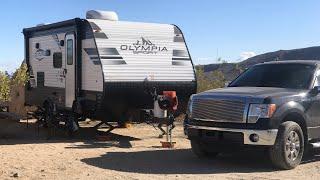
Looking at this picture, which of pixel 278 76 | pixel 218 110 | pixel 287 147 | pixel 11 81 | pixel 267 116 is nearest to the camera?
pixel 267 116

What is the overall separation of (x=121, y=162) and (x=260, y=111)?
2.51 meters

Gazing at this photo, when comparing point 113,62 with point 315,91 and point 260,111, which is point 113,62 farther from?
point 315,91

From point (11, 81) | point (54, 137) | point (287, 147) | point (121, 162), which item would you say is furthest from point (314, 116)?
point (11, 81)

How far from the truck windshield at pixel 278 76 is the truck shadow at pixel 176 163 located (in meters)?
1.33

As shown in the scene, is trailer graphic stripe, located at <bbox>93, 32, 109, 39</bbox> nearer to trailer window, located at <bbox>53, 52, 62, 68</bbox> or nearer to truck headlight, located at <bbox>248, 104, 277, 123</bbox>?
trailer window, located at <bbox>53, 52, 62, 68</bbox>

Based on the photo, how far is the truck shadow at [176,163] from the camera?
29.8ft

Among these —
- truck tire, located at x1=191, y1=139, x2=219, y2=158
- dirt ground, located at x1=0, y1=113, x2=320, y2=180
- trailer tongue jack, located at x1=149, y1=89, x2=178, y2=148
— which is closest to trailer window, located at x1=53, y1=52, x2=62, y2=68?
dirt ground, located at x1=0, y1=113, x2=320, y2=180

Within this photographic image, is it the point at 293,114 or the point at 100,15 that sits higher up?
the point at 100,15

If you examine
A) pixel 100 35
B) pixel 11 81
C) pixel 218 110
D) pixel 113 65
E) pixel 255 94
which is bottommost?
pixel 218 110

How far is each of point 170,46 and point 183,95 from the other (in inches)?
47.6

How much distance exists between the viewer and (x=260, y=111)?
895 cm

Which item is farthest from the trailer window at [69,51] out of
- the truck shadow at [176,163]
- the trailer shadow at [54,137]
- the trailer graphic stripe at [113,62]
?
the truck shadow at [176,163]

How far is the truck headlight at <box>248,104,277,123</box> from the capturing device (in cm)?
894

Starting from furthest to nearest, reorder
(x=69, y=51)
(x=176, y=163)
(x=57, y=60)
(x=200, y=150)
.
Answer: (x=57, y=60) < (x=69, y=51) < (x=200, y=150) < (x=176, y=163)
